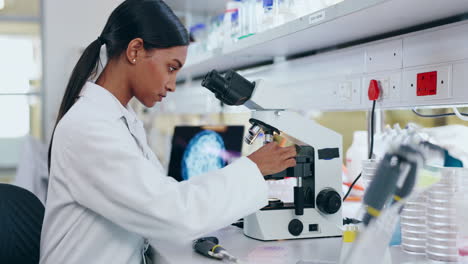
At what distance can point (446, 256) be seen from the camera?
0.99 meters

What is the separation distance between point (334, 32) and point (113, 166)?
785 mm

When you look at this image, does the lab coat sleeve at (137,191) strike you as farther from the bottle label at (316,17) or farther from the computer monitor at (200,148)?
the computer monitor at (200,148)

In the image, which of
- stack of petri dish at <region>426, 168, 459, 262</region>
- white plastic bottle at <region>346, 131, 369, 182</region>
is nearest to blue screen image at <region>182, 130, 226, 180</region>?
white plastic bottle at <region>346, 131, 369, 182</region>

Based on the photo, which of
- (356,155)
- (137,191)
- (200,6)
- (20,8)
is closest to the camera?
(137,191)

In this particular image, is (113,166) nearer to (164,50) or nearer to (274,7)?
(164,50)

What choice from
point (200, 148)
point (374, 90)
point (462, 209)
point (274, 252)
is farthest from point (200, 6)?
point (462, 209)

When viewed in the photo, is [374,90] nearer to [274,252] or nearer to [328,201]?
[328,201]

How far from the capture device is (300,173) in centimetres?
122

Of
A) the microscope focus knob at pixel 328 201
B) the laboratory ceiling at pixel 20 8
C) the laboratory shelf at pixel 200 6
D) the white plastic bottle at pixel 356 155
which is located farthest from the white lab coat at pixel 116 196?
the laboratory ceiling at pixel 20 8

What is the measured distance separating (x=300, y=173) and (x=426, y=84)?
16.7 inches

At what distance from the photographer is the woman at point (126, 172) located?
3.20ft

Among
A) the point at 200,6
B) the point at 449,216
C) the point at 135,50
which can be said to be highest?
the point at 200,6

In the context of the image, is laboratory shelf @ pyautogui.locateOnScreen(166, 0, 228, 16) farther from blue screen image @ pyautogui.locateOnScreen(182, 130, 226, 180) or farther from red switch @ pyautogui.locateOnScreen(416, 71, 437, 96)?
red switch @ pyautogui.locateOnScreen(416, 71, 437, 96)

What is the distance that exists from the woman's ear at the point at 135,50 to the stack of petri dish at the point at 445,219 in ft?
2.41
